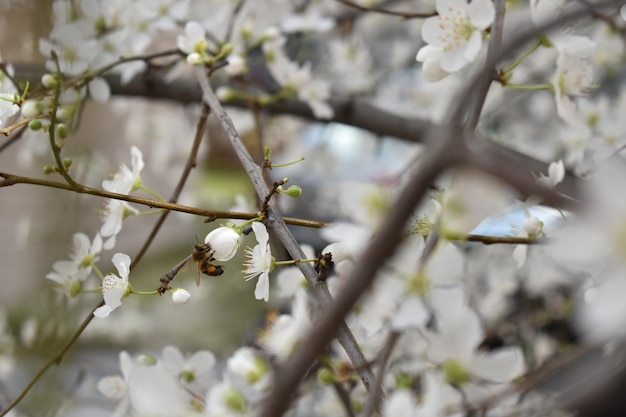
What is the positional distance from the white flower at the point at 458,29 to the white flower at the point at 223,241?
0.19 metres

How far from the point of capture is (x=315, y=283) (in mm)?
334

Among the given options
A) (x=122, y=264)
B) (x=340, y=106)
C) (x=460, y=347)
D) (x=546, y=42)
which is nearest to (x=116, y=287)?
(x=122, y=264)

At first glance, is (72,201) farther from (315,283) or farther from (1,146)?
(315,283)

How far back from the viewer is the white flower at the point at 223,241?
1.19 feet

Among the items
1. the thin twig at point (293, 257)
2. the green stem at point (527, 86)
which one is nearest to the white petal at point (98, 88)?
the thin twig at point (293, 257)

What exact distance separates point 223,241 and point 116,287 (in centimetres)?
8

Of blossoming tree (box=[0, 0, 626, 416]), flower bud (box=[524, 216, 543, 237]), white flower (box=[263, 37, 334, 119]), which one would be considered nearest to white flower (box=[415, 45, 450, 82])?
blossoming tree (box=[0, 0, 626, 416])

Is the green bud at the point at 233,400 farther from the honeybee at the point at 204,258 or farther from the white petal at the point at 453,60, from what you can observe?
the white petal at the point at 453,60

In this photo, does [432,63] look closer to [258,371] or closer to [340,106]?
[258,371]

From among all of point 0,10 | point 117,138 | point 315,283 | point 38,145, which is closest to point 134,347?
point 117,138

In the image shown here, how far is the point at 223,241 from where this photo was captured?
0.36m

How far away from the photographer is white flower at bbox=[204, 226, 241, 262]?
14.2 inches

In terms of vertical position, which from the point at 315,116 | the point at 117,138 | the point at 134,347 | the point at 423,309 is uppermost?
the point at 423,309

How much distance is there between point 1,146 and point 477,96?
0.44 metres
